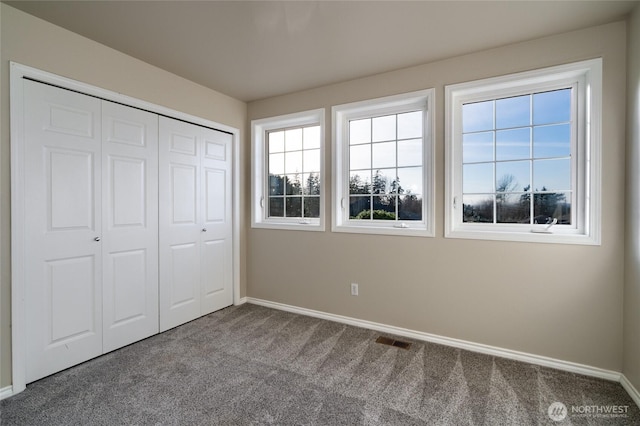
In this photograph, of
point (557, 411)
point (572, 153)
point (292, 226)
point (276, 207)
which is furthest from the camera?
point (276, 207)

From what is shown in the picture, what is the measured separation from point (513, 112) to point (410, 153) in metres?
0.88

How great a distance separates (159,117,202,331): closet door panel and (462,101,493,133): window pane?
2647 millimetres

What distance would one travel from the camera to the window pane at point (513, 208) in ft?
8.03

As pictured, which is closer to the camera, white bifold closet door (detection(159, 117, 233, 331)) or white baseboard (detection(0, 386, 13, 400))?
white baseboard (detection(0, 386, 13, 400))

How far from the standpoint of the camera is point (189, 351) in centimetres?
252

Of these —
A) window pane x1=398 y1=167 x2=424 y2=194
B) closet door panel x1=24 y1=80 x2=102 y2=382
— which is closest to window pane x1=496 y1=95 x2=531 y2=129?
window pane x1=398 y1=167 x2=424 y2=194

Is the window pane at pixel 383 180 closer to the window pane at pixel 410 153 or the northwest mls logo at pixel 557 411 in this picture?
the window pane at pixel 410 153

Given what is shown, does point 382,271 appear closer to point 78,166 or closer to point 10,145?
point 78,166

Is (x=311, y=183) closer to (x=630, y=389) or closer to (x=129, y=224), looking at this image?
(x=129, y=224)

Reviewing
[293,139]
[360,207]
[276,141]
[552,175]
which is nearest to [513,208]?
[552,175]

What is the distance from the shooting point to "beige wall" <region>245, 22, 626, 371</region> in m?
2.11

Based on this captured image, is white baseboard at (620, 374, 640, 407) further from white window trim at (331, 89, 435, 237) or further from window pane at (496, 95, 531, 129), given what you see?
window pane at (496, 95, 531, 129)

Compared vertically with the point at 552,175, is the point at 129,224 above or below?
below

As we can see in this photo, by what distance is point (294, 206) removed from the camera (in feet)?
11.9
